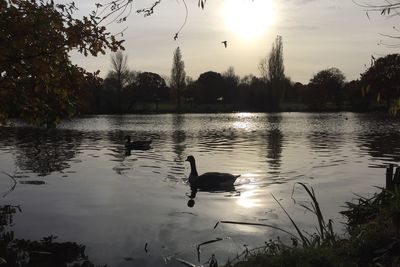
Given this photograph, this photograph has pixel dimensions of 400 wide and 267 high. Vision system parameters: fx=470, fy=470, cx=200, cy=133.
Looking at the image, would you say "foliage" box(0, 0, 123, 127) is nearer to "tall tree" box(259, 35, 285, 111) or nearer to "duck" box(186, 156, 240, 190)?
"duck" box(186, 156, 240, 190)

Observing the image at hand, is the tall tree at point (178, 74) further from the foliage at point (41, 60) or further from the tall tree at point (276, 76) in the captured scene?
the foliage at point (41, 60)

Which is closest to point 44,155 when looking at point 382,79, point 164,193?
point 164,193

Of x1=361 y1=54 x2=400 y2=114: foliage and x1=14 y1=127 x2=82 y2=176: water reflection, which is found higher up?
x1=361 y1=54 x2=400 y2=114: foliage

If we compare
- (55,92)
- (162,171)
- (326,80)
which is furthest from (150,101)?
(55,92)

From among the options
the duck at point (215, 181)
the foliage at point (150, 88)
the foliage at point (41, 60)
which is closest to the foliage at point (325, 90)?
the foliage at point (150, 88)

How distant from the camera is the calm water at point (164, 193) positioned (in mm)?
10734

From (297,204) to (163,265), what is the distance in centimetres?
631

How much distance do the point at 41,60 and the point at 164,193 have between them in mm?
9232

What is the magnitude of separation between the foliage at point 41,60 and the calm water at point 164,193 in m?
3.10

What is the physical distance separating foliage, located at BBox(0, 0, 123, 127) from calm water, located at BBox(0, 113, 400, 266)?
310 cm

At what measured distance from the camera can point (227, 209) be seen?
13898 millimetres

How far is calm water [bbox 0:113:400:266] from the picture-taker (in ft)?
35.2

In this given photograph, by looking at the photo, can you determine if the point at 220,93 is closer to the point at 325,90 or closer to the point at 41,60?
the point at 325,90

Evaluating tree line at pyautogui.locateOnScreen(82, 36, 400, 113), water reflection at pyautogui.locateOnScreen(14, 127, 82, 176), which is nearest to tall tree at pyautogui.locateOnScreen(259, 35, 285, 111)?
tree line at pyautogui.locateOnScreen(82, 36, 400, 113)
